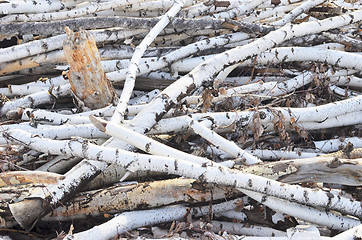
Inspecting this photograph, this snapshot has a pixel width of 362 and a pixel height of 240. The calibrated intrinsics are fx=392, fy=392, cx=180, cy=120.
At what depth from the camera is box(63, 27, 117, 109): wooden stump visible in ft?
11.5

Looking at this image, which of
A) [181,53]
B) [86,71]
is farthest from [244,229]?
[181,53]

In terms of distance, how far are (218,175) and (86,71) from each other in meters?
1.65

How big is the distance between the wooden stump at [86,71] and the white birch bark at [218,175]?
89 centimetres

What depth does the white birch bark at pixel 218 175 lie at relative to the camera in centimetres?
270

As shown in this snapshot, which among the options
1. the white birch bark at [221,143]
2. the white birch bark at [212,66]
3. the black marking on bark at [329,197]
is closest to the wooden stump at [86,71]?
the white birch bark at [212,66]

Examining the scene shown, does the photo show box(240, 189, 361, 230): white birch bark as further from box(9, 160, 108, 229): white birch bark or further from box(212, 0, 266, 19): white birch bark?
box(212, 0, 266, 19): white birch bark

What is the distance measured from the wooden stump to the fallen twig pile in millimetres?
12

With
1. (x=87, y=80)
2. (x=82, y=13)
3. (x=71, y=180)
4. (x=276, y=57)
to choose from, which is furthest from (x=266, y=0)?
(x=71, y=180)

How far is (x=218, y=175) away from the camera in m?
2.70

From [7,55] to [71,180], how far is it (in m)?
2.01

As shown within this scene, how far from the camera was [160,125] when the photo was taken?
11.0ft

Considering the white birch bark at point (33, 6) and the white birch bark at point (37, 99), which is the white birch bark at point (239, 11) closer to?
the white birch bark at point (33, 6)

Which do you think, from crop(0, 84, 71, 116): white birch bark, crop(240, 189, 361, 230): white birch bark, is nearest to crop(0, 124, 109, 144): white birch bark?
crop(0, 84, 71, 116): white birch bark

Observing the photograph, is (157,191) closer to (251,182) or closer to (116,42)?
(251,182)
